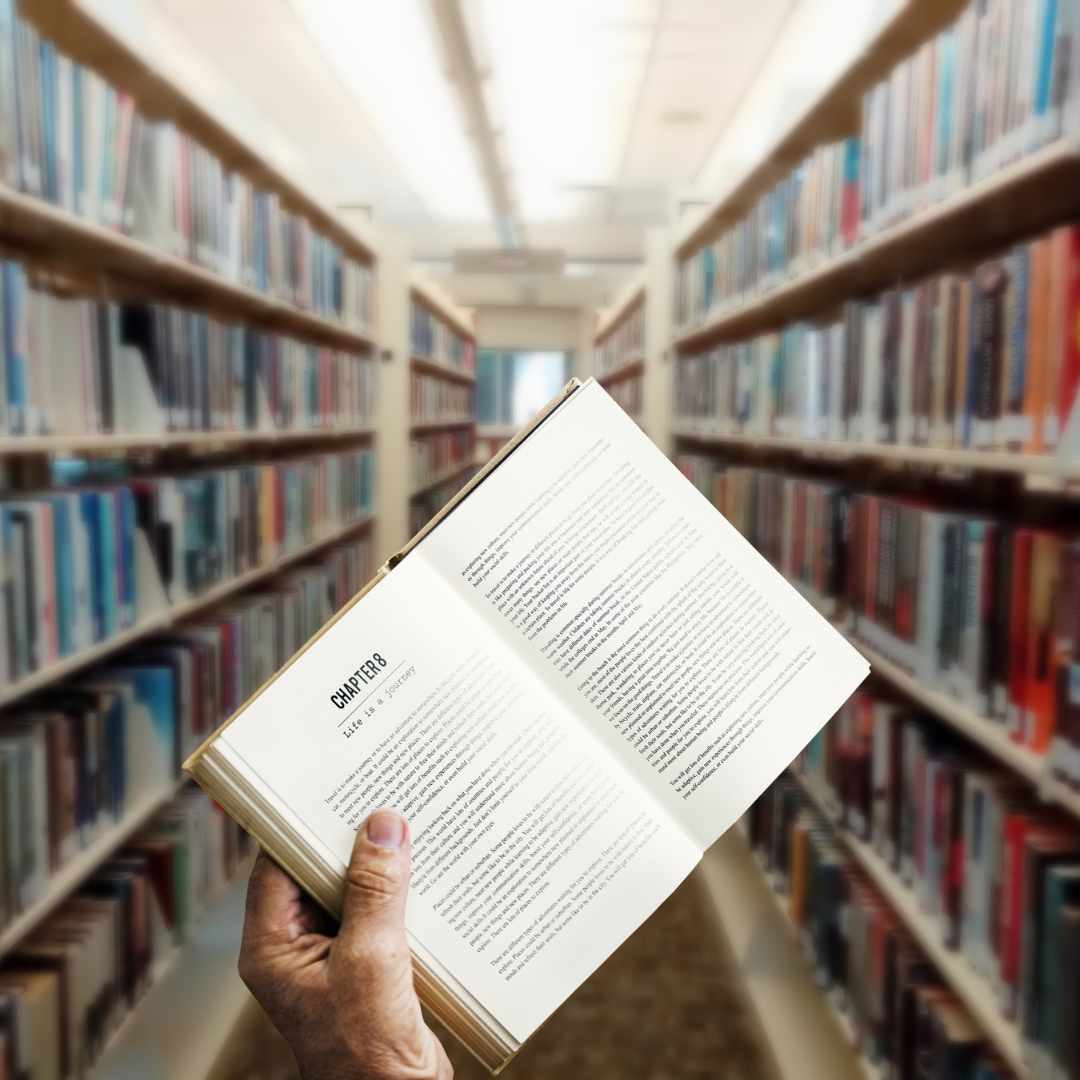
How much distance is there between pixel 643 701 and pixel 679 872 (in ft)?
0.41

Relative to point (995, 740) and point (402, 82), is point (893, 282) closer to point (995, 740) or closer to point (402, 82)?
point (995, 740)

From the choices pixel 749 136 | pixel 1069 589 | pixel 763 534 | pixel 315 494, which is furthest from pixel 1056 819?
pixel 749 136

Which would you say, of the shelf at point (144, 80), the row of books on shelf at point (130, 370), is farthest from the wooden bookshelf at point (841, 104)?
the row of books on shelf at point (130, 370)

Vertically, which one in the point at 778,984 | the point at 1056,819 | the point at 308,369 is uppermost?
the point at 308,369

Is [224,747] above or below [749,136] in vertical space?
below

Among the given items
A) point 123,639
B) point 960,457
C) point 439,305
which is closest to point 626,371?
point 439,305

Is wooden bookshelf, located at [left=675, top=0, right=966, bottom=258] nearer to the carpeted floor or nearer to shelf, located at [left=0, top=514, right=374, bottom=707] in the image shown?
shelf, located at [left=0, top=514, right=374, bottom=707]

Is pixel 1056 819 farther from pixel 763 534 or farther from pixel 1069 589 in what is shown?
pixel 763 534

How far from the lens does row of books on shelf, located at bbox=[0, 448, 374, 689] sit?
1541 mm

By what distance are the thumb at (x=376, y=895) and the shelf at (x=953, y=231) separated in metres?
0.96

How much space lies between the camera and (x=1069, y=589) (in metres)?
1.14

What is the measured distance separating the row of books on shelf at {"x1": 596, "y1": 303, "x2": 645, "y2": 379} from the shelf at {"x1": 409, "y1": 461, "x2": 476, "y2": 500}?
125 cm

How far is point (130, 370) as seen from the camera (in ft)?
6.51

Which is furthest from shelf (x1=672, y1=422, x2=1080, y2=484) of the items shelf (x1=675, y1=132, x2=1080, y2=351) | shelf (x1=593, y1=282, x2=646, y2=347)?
shelf (x1=593, y1=282, x2=646, y2=347)
